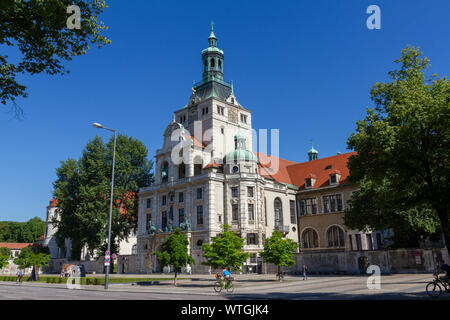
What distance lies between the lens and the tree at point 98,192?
57.9 metres

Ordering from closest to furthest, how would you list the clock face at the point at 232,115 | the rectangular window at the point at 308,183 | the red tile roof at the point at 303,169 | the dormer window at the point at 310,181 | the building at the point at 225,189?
1. the building at the point at 225,189
2. the red tile roof at the point at 303,169
3. the dormer window at the point at 310,181
4. the rectangular window at the point at 308,183
5. the clock face at the point at 232,115

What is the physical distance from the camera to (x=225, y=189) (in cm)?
5328

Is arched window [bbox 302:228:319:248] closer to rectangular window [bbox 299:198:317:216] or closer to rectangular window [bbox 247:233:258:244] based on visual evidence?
rectangular window [bbox 299:198:317:216]

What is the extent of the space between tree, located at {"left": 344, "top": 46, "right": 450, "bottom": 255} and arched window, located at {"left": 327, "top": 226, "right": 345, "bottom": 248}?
32.8 meters

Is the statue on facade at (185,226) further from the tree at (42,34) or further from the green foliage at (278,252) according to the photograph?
the tree at (42,34)

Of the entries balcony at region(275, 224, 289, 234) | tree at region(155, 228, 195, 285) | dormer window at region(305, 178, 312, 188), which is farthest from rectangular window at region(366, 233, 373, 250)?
tree at region(155, 228, 195, 285)

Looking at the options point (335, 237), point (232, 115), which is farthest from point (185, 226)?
point (335, 237)

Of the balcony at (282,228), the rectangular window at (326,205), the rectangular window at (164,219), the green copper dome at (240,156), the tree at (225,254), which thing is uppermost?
the green copper dome at (240,156)

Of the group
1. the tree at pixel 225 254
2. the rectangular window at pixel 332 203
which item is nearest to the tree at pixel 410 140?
the tree at pixel 225 254

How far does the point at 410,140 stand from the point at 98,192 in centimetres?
5034

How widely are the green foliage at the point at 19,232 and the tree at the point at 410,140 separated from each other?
393ft

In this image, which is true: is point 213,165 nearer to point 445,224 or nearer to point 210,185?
point 210,185

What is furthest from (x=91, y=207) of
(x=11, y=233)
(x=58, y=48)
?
(x=11, y=233)
